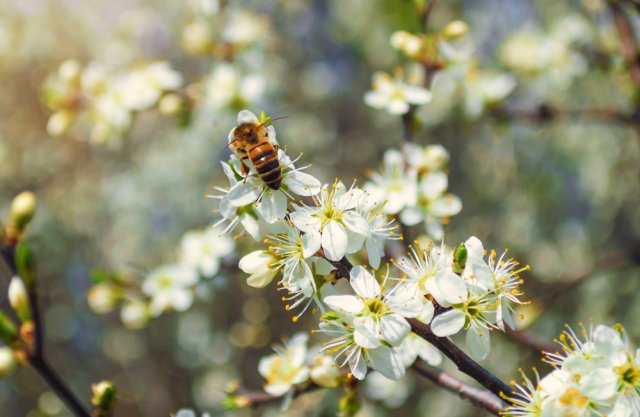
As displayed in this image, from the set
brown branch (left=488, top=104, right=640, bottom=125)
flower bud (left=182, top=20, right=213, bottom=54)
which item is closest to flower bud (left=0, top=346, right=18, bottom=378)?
flower bud (left=182, top=20, right=213, bottom=54)

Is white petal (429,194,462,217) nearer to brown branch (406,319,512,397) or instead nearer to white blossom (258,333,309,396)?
white blossom (258,333,309,396)

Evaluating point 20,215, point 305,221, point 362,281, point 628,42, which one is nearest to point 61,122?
point 20,215

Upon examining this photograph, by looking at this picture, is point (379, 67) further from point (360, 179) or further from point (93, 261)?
point (93, 261)

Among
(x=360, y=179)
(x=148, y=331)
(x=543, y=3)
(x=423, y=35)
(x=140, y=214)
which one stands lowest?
(x=148, y=331)

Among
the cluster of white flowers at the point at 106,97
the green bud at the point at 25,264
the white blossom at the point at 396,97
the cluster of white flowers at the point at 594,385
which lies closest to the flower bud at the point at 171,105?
the cluster of white flowers at the point at 106,97

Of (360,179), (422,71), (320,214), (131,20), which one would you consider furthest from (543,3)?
(320,214)

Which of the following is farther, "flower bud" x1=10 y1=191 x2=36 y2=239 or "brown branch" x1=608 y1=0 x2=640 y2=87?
"brown branch" x1=608 y1=0 x2=640 y2=87

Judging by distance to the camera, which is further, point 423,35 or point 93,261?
point 93,261
